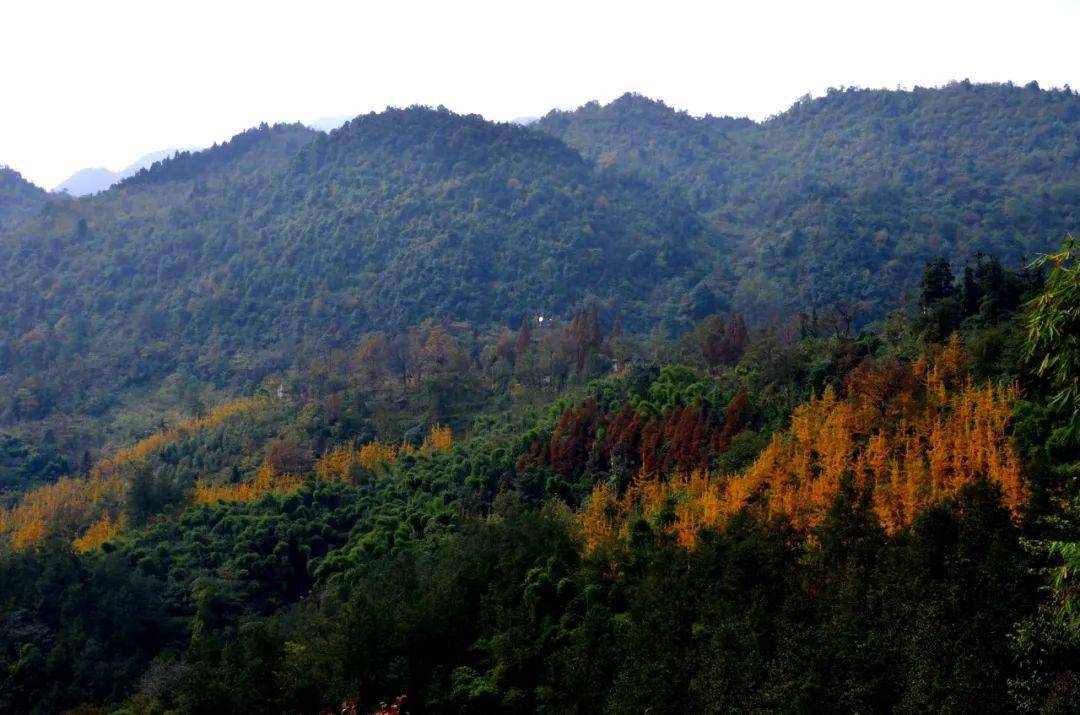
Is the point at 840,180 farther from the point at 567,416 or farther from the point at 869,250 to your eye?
the point at 567,416

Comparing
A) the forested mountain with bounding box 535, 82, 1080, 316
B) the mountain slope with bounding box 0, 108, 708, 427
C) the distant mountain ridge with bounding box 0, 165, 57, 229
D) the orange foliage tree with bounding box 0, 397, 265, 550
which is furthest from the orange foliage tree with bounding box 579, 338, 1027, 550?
the distant mountain ridge with bounding box 0, 165, 57, 229

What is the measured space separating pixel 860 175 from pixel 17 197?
9381 cm

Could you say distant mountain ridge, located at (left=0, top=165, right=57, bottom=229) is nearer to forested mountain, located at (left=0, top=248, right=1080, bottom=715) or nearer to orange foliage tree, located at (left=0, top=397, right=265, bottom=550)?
orange foliage tree, located at (left=0, top=397, right=265, bottom=550)

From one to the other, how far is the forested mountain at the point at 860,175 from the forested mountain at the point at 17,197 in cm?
6286

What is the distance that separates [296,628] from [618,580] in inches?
380

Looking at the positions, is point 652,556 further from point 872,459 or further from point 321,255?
point 321,255

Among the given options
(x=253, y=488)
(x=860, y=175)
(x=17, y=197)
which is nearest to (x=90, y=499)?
(x=253, y=488)

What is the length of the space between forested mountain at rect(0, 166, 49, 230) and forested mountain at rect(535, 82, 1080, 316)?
6286 cm

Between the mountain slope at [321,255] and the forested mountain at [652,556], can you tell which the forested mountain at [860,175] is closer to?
the mountain slope at [321,255]

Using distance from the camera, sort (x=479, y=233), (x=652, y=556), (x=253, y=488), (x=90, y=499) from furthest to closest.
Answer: (x=479, y=233) < (x=90, y=499) < (x=253, y=488) < (x=652, y=556)

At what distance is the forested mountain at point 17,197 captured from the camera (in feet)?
367

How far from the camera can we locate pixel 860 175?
10250 cm

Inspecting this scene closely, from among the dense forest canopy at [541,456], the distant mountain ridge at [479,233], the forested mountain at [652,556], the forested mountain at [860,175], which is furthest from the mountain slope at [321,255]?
the forested mountain at [652,556]

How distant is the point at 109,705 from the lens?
2616 centimetres
